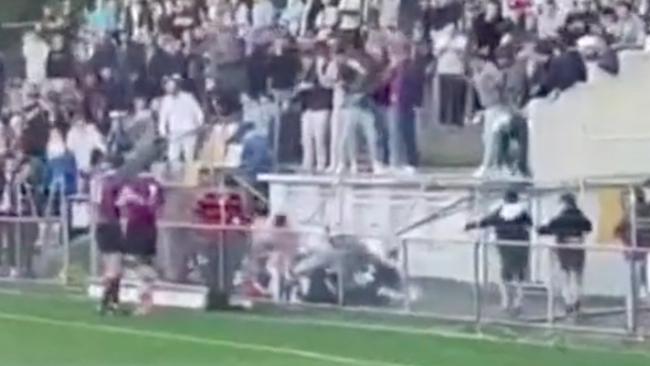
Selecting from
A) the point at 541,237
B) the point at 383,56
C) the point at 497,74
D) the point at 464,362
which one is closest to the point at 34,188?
the point at 383,56

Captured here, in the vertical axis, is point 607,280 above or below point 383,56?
below

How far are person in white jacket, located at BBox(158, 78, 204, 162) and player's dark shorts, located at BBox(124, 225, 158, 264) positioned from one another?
5.45 meters

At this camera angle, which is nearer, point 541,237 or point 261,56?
point 541,237

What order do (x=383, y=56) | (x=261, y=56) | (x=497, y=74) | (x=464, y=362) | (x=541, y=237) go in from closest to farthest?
(x=464, y=362)
(x=541, y=237)
(x=497, y=74)
(x=383, y=56)
(x=261, y=56)

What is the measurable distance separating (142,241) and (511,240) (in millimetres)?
4657

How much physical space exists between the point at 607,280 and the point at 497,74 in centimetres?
615

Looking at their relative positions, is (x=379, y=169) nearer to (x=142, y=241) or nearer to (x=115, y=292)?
(x=142, y=241)

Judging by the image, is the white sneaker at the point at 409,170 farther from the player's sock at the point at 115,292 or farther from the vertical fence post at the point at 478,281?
the vertical fence post at the point at 478,281

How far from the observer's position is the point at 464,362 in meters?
18.6

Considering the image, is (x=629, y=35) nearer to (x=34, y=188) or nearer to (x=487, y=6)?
(x=487, y=6)

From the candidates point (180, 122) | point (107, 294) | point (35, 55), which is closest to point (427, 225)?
point (107, 294)

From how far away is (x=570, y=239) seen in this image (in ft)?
68.7

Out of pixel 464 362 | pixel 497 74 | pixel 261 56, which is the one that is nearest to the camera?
pixel 464 362

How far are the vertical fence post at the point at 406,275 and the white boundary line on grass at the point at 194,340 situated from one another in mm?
1925
